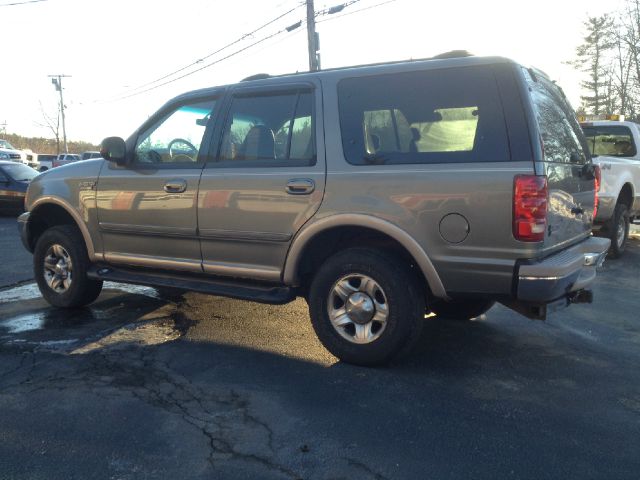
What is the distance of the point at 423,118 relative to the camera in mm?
3682

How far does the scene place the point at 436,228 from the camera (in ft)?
11.4

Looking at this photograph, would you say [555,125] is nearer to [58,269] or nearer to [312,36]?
[58,269]

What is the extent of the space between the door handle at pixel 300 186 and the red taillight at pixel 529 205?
1.34 meters

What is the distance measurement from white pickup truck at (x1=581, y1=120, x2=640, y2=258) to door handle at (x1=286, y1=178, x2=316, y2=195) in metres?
5.40

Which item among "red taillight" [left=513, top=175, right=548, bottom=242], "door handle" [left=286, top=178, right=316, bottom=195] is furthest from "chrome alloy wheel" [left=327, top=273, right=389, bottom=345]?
"red taillight" [left=513, top=175, right=548, bottom=242]

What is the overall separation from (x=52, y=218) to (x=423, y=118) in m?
3.85

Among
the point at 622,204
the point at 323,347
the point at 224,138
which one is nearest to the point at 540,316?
the point at 323,347

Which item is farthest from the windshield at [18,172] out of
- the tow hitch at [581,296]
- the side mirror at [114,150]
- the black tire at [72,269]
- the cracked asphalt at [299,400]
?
the tow hitch at [581,296]

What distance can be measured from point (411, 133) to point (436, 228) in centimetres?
67

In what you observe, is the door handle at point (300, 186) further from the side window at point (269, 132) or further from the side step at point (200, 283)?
the side step at point (200, 283)

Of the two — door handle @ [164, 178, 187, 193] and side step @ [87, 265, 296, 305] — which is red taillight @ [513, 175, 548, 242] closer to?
side step @ [87, 265, 296, 305]

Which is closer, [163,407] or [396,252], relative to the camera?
[163,407]

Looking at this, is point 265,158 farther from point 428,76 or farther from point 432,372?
point 432,372

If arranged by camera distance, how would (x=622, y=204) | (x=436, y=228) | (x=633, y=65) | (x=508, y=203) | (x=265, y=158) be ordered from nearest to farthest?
(x=508, y=203) < (x=436, y=228) < (x=265, y=158) < (x=622, y=204) < (x=633, y=65)
